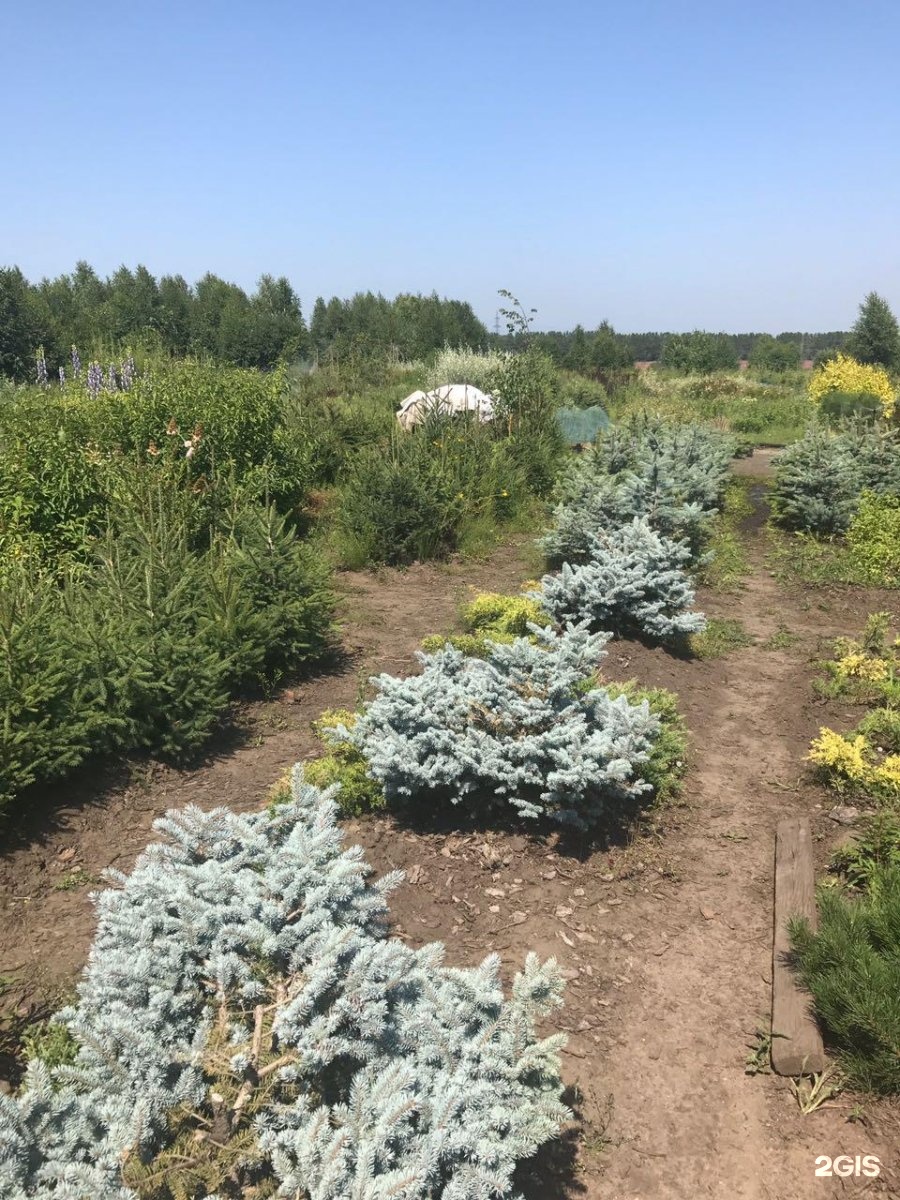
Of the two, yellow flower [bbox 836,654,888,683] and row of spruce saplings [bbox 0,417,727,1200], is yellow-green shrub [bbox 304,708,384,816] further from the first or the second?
yellow flower [bbox 836,654,888,683]

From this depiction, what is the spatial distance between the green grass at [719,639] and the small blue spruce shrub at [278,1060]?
458cm

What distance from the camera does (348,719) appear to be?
16.4ft

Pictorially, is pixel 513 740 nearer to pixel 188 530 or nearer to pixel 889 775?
pixel 889 775

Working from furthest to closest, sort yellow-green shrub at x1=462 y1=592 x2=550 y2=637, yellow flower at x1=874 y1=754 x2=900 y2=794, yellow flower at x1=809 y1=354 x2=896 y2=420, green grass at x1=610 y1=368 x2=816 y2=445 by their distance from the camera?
yellow flower at x1=809 y1=354 x2=896 y2=420, green grass at x1=610 y1=368 x2=816 y2=445, yellow-green shrub at x1=462 y1=592 x2=550 y2=637, yellow flower at x1=874 y1=754 x2=900 y2=794

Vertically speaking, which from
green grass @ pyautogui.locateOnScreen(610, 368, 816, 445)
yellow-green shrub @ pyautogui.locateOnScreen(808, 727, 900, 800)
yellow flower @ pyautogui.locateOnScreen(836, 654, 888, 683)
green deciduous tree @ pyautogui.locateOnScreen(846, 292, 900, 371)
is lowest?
yellow-green shrub @ pyautogui.locateOnScreen(808, 727, 900, 800)

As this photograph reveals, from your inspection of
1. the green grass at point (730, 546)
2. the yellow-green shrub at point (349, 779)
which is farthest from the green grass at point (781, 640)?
the yellow-green shrub at point (349, 779)

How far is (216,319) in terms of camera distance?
49312 mm

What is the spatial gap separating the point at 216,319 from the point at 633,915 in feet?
167

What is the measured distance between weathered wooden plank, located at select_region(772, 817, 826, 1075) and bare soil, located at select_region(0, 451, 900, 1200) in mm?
97

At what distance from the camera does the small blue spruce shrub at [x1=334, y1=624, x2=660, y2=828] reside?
3.92 m

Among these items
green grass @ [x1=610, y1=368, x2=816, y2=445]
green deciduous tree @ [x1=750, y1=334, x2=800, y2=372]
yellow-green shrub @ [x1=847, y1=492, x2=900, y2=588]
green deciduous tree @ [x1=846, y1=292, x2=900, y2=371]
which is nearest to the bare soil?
yellow-green shrub @ [x1=847, y1=492, x2=900, y2=588]

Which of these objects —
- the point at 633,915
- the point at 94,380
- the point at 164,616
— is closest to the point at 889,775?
the point at 633,915

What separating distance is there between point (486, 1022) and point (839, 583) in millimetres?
7224

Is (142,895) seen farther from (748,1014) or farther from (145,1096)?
(748,1014)
